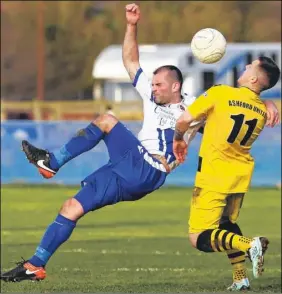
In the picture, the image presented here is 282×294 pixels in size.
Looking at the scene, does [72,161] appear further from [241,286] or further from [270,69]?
[270,69]

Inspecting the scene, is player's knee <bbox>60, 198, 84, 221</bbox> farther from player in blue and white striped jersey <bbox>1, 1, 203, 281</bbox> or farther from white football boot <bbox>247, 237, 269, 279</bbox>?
white football boot <bbox>247, 237, 269, 279</bbox>

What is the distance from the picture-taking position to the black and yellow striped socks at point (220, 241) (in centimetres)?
976

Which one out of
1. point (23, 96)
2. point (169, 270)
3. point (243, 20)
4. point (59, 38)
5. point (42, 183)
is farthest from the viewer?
point (23, 96)

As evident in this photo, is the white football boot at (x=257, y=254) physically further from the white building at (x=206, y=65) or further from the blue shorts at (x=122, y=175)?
the white building at (x=206, y=65)

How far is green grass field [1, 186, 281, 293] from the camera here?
1188 cm

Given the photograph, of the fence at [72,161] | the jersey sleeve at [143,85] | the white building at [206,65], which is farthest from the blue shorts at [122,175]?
the white building at [206,65]

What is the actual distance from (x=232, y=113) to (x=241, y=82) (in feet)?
1.12

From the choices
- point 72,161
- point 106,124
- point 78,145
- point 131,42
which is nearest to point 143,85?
point 131,42

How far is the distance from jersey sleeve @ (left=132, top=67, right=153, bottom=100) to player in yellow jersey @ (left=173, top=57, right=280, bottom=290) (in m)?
0.56

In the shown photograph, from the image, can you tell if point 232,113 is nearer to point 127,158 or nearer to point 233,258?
point 127,158

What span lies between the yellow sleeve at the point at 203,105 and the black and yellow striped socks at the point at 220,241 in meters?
1.08

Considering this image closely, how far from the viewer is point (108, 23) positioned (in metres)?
61.6

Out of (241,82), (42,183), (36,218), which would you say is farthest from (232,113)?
(42,183)

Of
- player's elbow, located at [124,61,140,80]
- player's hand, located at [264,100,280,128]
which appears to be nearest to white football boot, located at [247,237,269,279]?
player's hand, located at [264,100,280,128]
